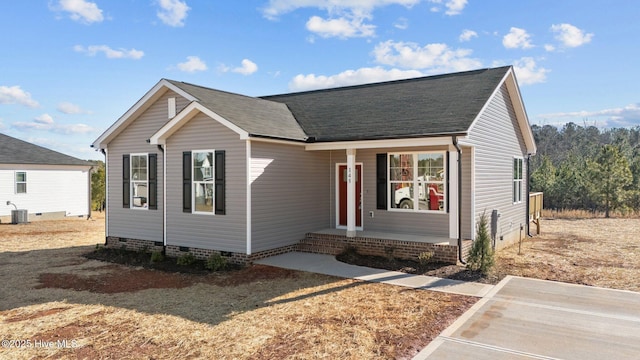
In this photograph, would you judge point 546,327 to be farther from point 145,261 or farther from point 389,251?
point 145,261

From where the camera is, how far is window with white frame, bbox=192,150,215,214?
37.6 ft

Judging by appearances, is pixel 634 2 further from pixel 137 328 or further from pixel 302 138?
pixel 137 328

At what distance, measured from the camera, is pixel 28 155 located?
23.6 meters

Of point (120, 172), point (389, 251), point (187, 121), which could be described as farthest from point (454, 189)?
→ point (120, 172)

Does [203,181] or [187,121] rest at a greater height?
[187,121]

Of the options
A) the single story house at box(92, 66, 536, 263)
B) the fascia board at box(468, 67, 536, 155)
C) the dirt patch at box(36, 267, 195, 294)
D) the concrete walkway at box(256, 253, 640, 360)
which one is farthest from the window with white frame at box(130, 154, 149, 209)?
the fascia board at box(468, 67, 536, 155)

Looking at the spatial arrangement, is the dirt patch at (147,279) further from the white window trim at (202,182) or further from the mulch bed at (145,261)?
the white window trim at (202,182)

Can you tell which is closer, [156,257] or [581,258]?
[581,258]

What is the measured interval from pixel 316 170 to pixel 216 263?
14.4 ft

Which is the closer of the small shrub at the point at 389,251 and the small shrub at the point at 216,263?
the small shrub at the point at 216,263

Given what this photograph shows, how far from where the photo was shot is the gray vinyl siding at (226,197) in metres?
10.8

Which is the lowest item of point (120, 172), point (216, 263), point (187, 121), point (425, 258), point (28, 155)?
point (216, 263)

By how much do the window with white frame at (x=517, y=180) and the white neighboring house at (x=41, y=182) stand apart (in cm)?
2418

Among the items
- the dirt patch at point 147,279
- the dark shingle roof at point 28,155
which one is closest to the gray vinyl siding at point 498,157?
the dirt patch at point 147,279
